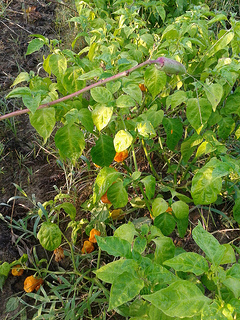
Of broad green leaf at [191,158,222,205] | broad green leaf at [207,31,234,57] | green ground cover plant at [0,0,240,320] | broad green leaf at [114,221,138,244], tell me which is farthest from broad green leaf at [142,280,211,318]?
broad green leaf at [207,31,234,57]

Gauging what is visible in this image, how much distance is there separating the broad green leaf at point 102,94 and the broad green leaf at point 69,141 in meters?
0.18

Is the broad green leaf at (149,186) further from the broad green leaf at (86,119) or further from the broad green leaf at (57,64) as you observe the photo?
the broad green leaf at (57,64)

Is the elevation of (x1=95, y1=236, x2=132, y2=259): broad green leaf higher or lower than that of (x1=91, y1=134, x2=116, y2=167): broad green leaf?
higher

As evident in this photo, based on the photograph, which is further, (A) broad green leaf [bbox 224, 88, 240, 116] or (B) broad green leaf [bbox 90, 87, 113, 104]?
(A) broad green leaf [bbox 224, 88, 240, 116]

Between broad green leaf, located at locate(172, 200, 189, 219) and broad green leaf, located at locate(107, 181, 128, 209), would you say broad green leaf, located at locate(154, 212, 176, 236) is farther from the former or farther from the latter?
broad green leaf, located at locate(107, 181, 128, 209)

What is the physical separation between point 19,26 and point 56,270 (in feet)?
7.41

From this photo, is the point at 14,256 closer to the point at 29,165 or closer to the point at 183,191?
the point at 29,165

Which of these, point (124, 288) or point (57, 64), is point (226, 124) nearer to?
point (57, 64)

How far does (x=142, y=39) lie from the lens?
1.64 m

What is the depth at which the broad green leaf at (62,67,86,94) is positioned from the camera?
1.29m

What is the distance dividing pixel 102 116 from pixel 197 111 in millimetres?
397

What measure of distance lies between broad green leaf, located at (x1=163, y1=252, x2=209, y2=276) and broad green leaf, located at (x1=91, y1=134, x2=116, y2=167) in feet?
2.22

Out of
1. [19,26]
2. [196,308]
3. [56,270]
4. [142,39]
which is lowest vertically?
[56,270]

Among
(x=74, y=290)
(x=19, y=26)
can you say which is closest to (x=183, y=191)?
(x=74, y=290)
